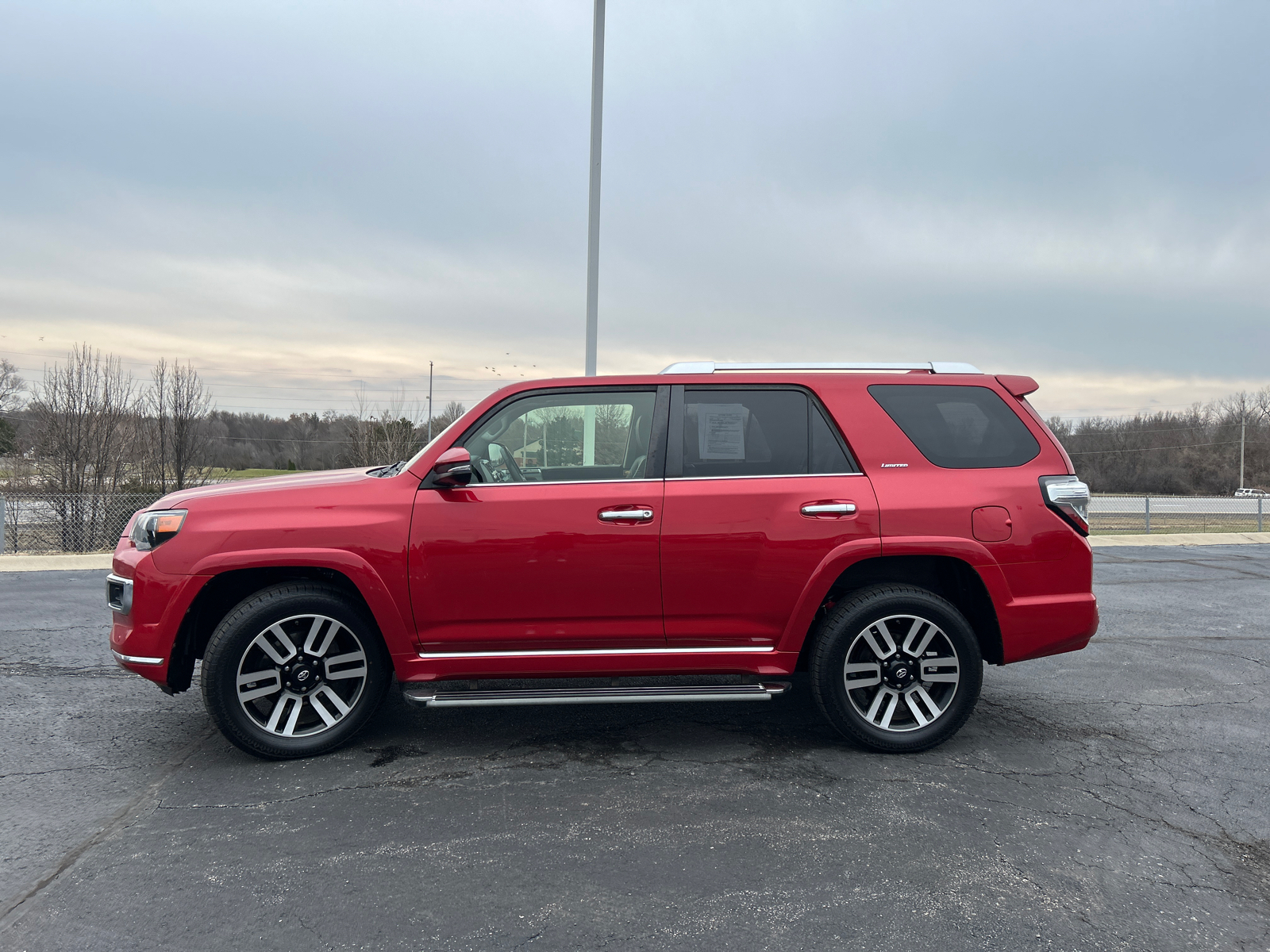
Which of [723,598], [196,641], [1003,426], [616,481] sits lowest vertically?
[196,641]

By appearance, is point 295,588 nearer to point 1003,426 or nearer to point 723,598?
point 723,598

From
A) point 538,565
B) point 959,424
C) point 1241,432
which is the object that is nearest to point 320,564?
point 538,565

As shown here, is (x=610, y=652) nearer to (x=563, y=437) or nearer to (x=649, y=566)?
(x=649, y=566)

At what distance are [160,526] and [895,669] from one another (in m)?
3.70

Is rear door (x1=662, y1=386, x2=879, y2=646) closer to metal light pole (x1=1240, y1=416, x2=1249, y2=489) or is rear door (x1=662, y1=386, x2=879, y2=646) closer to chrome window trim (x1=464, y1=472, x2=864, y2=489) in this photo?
chrome window trim (x1=464, y1=472, x2=864, y2=489)

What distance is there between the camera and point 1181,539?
50.9 ft

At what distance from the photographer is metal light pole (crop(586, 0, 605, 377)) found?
460 inches

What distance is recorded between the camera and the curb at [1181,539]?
1519cm

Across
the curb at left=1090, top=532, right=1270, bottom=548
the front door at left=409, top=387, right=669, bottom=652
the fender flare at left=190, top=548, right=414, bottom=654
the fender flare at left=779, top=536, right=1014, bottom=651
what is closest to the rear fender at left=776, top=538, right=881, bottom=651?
the fender flare at left=779, top=536, right=1014, bottom=651

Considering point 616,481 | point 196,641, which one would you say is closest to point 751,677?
point 616,481

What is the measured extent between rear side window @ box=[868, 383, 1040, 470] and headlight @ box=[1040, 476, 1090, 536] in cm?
17

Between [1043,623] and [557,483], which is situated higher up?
[557,483]

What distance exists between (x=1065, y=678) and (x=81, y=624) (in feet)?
26.6

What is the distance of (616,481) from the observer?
4145mm
